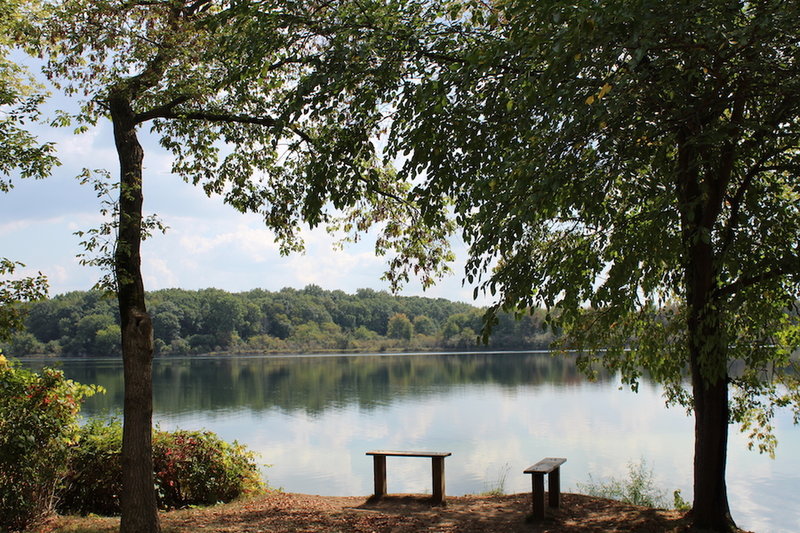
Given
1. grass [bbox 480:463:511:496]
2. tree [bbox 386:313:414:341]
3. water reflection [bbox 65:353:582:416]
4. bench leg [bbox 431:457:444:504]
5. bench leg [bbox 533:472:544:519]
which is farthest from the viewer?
tree [bbox 386:313:414:341]

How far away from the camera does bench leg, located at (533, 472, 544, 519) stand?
21.8 feet

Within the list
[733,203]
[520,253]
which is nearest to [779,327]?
[733,203]

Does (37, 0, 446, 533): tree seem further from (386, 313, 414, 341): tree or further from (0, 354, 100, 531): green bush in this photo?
(386, 313, 414, 341): tree

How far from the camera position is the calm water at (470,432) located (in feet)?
42.0

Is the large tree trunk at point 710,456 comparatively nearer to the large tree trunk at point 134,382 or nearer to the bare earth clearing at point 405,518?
the bare earth clearing at point 405,518

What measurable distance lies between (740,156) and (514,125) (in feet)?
7.18

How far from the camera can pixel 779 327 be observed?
6844 millimetres

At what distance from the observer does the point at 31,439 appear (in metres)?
6.18

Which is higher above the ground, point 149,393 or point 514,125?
point 514,125

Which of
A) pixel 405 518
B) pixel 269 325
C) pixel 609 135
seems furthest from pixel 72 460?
pixel 269 325

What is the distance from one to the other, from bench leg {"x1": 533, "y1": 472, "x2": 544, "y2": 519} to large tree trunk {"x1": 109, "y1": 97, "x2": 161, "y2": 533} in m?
3.59

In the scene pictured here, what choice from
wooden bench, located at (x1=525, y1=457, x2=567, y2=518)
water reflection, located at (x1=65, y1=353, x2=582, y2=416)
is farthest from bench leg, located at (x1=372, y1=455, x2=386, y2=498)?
water reflection, located at (x1=65, y1=353, x2=582, y2=416)

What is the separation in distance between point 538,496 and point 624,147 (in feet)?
11.9

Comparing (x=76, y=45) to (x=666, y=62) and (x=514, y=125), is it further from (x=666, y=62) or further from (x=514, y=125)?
(x=666, y=62)
